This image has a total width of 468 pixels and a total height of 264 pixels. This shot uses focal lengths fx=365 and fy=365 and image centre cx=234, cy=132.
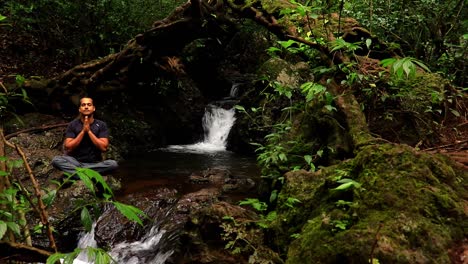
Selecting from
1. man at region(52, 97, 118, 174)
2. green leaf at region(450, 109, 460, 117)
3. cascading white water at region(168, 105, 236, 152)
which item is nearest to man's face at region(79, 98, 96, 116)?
man at region(52, 97, 118, 174)

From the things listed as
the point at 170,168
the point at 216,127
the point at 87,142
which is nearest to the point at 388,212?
the point at 87,142

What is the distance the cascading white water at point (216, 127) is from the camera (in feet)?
43.7

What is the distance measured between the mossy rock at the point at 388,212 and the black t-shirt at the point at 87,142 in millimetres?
4414

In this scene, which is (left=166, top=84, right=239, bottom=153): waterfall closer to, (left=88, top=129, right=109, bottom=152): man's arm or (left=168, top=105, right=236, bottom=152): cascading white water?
(left=168, top=105, right=236, bottom=152): cascading white water

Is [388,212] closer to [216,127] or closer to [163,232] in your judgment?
[163,232]

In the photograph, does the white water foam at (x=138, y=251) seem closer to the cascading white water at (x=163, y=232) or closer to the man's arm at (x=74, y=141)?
the cascading white water at (x=163, y=232)

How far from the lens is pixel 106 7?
10594 millimetres

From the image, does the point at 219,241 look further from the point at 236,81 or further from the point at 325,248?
the point at 236,81

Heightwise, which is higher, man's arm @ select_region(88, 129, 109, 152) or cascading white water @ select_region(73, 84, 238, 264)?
man's arm @ select_region(88, 129, 109, 152)

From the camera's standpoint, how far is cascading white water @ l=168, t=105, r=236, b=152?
13311 millimetres

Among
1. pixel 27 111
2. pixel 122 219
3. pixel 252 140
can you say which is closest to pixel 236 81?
pixel 252 140

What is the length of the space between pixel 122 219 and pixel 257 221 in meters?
3.19

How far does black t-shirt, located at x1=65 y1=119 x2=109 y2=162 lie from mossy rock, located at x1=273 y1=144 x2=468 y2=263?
4414 millimetres

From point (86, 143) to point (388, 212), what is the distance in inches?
221
